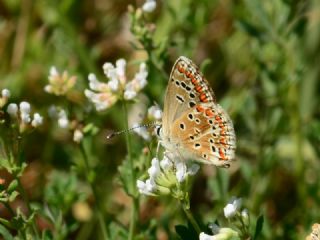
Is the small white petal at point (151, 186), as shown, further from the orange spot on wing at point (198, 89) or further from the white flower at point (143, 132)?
the white flower at point (143, 132)

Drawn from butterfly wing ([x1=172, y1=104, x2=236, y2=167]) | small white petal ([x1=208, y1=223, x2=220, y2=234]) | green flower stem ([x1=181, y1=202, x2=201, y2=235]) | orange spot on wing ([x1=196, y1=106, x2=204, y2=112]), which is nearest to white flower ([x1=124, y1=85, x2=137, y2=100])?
butterfly wing ([x1=172, y1=104, x2=236, y2=167])

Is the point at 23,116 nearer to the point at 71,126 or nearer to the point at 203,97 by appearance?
the point at 71,126

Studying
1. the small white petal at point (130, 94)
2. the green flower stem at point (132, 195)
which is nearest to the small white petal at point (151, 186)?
the green flower stem at point (132, 195)

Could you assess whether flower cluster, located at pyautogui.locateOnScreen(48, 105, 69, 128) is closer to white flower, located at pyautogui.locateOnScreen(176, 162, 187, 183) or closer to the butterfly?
the butterfly

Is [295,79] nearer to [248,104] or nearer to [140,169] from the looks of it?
[248,104]

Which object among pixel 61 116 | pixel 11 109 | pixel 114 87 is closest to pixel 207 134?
pixel 114 87
